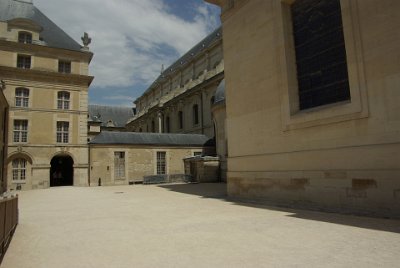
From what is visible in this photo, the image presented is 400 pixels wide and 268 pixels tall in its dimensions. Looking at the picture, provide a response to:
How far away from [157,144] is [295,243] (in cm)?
2259

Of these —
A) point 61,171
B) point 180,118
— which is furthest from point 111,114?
point 61,171

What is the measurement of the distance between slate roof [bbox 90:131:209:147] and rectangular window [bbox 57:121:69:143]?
6.69 ft

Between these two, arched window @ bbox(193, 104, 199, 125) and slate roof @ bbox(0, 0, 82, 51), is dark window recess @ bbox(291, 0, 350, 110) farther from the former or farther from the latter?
arched window @ bbox(193, 104, 199, 125)

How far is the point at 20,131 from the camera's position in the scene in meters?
22.7

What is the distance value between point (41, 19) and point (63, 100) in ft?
26.1

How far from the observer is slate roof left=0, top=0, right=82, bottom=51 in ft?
80.4

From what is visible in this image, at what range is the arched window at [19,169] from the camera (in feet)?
72.7

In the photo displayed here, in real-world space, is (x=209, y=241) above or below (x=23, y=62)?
below

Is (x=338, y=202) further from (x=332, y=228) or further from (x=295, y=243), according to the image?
(x=295, y=243)

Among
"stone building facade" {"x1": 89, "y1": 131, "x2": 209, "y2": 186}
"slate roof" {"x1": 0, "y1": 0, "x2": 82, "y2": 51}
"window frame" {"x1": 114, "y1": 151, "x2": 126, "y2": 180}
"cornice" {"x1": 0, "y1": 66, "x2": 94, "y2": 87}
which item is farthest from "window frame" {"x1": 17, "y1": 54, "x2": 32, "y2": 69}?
"window frame" {"x1": 114, "y1": 151, "x2": 126, "y2": 180}

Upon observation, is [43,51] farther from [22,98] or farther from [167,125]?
[167,125]

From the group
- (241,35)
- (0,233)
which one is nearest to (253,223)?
(0,233)

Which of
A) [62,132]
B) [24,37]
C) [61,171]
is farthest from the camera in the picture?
[61,171]

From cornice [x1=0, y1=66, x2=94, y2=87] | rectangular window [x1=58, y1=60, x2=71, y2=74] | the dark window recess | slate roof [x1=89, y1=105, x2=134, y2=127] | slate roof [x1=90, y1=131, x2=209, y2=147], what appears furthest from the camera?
slate roof [x1=89, y1=105, x2=134, y2=127]
